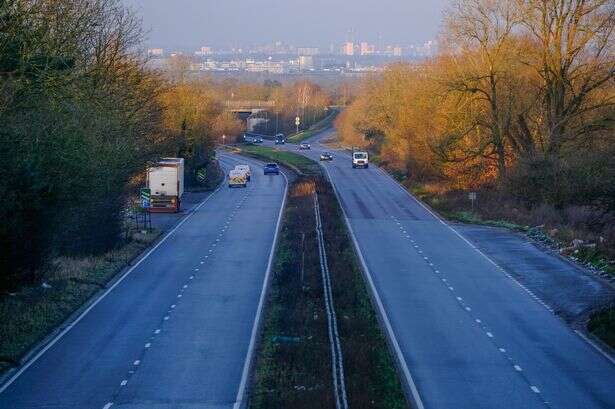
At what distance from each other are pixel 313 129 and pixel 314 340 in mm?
113748

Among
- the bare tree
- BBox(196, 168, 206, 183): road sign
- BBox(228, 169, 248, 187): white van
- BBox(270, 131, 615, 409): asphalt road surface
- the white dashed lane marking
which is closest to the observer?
BBox(270, 131, 615, 409): asphalt road surface

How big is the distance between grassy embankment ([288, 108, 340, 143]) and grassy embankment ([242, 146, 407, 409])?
278ft

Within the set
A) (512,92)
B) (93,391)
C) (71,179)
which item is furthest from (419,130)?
(93,391)

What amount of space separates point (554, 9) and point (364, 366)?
94.1ft

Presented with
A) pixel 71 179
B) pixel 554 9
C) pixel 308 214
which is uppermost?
pixel 554 9

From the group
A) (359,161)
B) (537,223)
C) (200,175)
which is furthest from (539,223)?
(359,161)

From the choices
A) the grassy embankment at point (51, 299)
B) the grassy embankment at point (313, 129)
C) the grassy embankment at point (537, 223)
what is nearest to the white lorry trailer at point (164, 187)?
the grassy embankment at point (537, 223)

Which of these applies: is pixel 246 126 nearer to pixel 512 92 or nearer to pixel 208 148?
pixel 208 148

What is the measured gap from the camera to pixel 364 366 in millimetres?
15945

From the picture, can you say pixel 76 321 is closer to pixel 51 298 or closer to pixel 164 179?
pixel 51 298

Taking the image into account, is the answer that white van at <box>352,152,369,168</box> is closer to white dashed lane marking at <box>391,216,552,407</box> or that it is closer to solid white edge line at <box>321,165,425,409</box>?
white dashed lane marking at <box>391,216,552,407</box>

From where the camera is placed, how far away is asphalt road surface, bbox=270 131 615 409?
48.7 feet

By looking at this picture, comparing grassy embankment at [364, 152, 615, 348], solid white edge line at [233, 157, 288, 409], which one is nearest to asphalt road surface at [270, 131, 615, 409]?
grassy embankment at [364, 152, 615, 348]

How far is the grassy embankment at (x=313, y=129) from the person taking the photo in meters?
118
